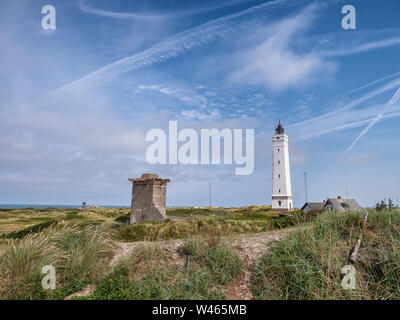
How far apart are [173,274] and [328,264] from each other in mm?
4351

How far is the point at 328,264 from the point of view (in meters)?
6.79

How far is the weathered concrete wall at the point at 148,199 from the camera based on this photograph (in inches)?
708

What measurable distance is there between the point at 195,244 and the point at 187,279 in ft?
5.19

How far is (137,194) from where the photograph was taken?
724 inches

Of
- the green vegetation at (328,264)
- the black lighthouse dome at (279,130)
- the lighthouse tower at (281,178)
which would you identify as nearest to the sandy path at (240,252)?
the green vegetation at (328,264)

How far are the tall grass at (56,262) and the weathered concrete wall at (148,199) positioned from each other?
8.49m

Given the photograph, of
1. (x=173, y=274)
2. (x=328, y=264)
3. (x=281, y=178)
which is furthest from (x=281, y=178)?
(x=173, y=274)

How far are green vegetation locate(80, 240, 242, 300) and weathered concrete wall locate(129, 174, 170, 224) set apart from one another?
9.37 m

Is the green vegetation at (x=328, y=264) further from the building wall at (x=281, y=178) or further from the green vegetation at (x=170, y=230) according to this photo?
the building wall at (x=281, y=178)

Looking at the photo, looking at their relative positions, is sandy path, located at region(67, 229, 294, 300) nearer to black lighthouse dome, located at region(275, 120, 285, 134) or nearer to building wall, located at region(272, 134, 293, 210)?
building wall, located at region(272, 134, 293, 210)

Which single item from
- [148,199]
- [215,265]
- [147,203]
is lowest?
[215,265]

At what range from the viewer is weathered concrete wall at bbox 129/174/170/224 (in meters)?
18.0

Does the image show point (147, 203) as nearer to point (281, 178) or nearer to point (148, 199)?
point (148, 199)
